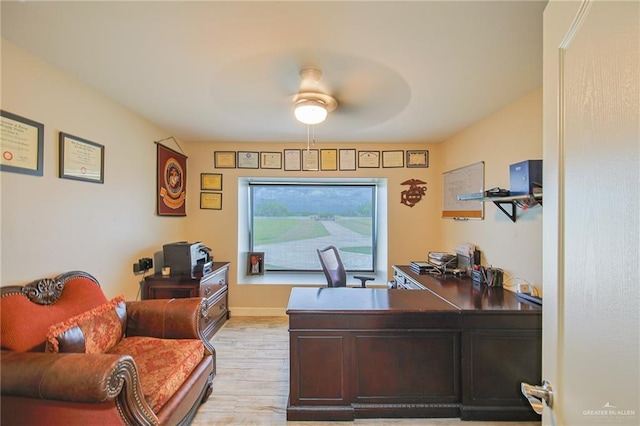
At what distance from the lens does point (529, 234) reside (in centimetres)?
215

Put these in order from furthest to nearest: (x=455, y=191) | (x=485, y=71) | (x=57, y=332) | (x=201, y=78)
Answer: (x=455, y=191), (x=201, y=78), (x=485, y=71), (x=57, y=332)

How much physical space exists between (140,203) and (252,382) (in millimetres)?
2073

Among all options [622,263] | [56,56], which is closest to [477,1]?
[622,263]

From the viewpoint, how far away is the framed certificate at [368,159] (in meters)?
3.76

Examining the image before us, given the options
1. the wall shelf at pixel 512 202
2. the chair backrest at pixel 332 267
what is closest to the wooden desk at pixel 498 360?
the wall shelf at pixel 512 202

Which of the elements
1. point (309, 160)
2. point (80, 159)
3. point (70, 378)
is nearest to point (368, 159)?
point (309, 160)

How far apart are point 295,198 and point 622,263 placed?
13.0 ft

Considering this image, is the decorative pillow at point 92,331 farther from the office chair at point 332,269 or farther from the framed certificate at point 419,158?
the framed certificate at point 419,158

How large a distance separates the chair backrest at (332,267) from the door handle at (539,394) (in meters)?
2.34

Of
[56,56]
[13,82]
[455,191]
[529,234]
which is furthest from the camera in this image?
[455,191]

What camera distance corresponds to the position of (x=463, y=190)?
123 inches

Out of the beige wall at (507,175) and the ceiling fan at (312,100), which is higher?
the ceiling fan at (312,100)

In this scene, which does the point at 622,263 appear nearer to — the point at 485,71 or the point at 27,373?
the point at 485,71

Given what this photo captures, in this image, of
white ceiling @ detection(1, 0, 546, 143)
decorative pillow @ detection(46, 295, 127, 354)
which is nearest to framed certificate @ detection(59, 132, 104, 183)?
white ceiling @ detection(1, 0, 546, 143)
